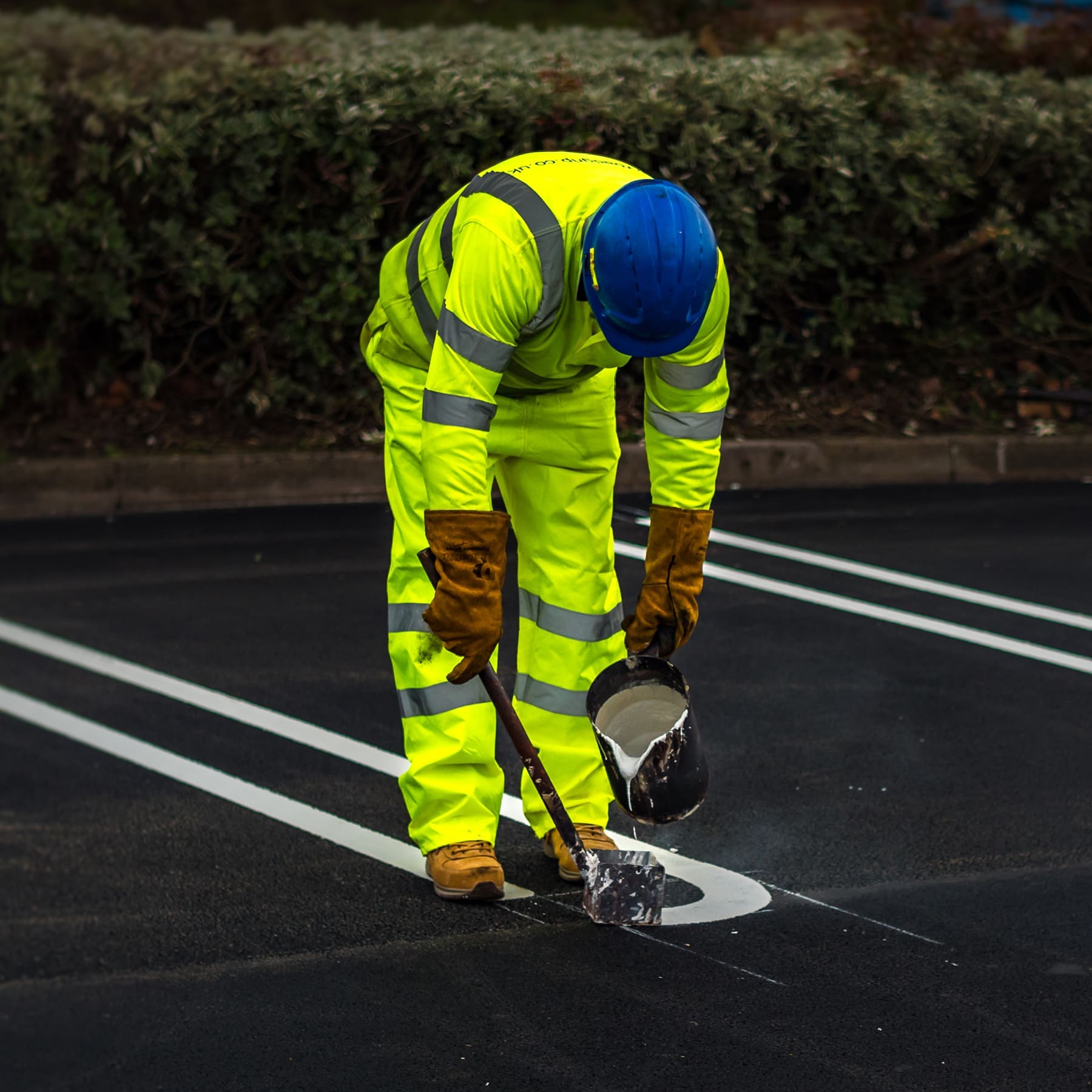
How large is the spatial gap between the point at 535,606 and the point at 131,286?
5310mm

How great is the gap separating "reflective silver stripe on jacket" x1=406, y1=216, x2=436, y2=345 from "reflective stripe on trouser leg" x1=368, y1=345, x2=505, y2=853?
0.17 metres

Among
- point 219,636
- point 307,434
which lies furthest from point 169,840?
point 307,434

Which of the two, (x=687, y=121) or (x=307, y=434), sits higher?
(x=687, y=121)

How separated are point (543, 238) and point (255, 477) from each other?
5.03 metres

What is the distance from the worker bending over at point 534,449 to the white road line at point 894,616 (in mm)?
2290

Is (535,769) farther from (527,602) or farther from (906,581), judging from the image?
(906,581)

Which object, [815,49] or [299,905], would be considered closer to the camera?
[299,905]

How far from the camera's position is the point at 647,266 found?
342 centimetres

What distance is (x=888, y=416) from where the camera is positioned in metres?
9.20

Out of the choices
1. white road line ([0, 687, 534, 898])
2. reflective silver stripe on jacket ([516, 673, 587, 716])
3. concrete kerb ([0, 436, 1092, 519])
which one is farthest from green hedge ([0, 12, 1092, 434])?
reflective silver stripe on jacket ([516, 673, 587, 716])

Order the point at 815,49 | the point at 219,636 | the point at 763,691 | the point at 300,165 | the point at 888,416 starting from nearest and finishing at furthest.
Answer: the point at 763,691, the point at 219,636, the point at 300,165, the point at 888,416, the point at 815,49

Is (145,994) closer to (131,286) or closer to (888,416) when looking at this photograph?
(131,286)

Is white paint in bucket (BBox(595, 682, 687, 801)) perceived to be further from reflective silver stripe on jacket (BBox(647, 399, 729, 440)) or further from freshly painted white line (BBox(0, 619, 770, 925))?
reflective silver stripe on jacket (BBox(647, 399, 729, 440))

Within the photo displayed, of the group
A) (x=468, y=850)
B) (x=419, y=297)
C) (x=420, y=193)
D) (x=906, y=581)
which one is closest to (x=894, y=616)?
(x=906, y=581)
